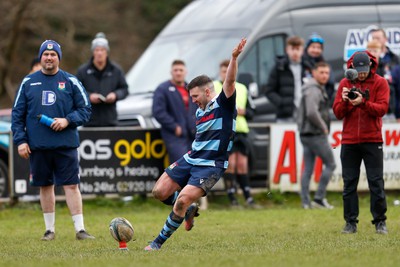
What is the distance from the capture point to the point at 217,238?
13.0 m

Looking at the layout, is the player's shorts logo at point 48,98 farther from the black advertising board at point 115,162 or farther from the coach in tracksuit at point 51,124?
the black advertising board at point 115,162

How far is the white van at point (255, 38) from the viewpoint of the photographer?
1844 cm

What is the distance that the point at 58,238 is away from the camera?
13.3 metres

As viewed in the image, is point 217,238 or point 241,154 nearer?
point 217,238

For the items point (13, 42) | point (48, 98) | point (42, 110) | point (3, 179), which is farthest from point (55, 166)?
point (13, 42)

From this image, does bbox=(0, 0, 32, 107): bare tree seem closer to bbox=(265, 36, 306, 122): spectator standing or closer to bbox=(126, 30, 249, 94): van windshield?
bbox=(126, 30, 249, 94): van windshield

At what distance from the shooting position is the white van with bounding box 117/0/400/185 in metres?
18.4

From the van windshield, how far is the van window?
308mm

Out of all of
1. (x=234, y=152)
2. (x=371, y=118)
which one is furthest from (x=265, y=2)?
(x=371, y=118)

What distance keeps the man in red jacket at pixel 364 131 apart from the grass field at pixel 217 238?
1.31 ft

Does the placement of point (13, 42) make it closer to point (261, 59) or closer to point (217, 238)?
point (261, 59)

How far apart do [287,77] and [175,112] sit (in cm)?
215

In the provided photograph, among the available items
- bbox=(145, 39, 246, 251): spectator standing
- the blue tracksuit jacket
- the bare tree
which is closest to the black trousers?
bbox=(145, 39, 246, 251): spectator standing

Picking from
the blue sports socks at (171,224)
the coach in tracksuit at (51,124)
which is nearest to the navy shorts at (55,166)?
the coach in tracksuit at (51,124)
